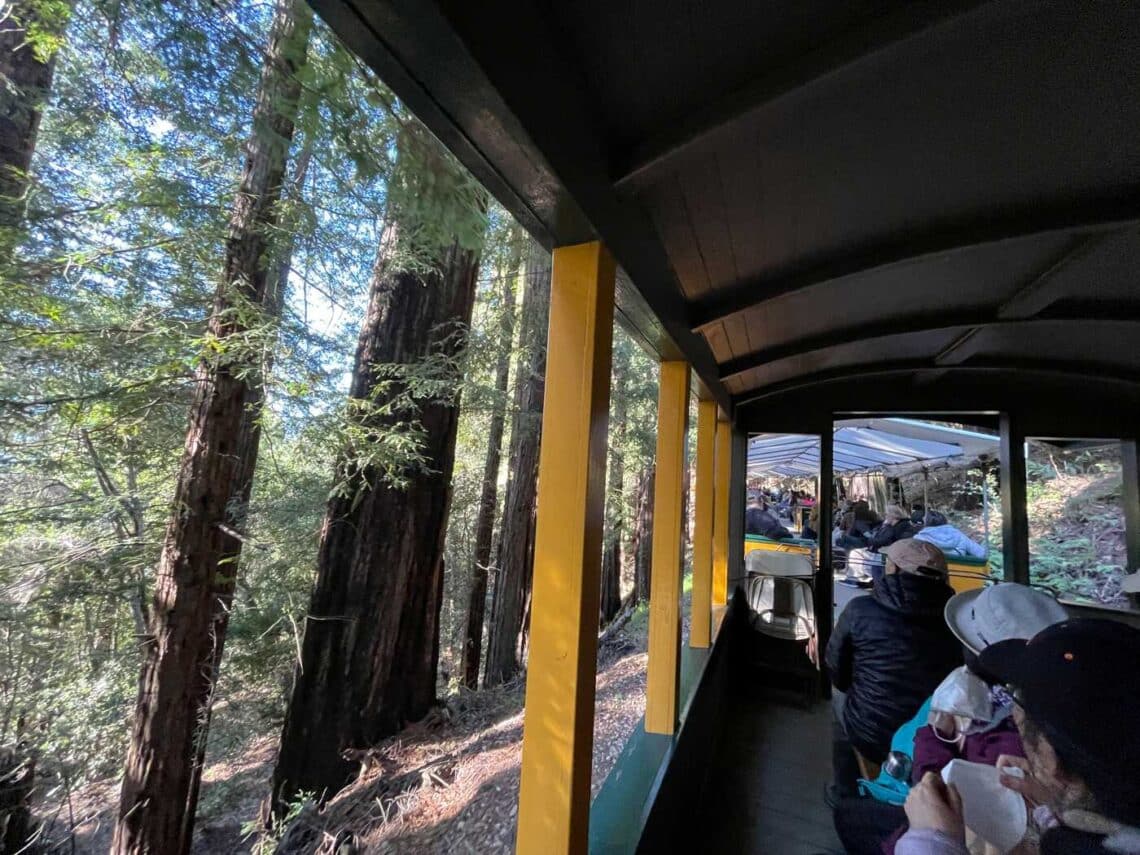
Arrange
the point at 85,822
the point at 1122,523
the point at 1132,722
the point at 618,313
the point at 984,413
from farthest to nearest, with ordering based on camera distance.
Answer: the point at 984,413 < the point at 1122,523 < the point at 85,822 < the point at 618,313 < the point at 1132,722

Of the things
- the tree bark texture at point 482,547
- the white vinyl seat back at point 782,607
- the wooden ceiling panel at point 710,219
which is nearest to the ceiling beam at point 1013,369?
the white vinyl seat back at point 782,607

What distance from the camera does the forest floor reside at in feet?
10.1

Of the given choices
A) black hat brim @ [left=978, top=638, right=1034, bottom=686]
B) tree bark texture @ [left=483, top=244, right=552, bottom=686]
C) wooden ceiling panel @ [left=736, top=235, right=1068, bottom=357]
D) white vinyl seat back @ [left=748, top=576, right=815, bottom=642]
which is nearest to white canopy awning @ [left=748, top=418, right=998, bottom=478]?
white vinyl seat back @ [left=748, top=576, right=815, bottom=642]

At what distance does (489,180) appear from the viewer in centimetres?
106

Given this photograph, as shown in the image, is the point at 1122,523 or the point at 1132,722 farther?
the point at 1122,523

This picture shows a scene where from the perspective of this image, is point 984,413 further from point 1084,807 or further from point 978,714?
point 1084,807

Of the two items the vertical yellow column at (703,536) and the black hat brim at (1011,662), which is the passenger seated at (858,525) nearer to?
the vertical yellow column at (703,536)

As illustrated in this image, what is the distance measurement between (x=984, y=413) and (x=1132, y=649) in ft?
14.7

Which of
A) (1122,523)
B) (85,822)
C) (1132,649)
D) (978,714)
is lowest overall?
(85,822)

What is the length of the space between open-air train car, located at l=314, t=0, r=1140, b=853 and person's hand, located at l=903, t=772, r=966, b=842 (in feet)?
2.50

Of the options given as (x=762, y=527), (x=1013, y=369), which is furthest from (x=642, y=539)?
(x=1013, y=369)

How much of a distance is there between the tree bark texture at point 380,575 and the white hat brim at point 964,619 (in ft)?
11.8

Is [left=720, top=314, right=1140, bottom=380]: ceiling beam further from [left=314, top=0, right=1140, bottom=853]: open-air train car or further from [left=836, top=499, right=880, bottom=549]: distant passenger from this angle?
[left=836, top=499, right=880, bottom=549]: distant passenger

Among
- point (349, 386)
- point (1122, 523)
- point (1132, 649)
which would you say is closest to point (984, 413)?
point (1122, 523)
